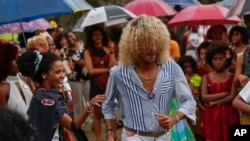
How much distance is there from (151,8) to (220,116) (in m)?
4.11

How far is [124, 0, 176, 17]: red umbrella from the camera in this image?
10922 millimetres

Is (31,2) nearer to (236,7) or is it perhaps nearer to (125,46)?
(125,46)

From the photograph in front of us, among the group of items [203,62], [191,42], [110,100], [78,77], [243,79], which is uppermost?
[110,100]

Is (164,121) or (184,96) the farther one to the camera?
(184,96)

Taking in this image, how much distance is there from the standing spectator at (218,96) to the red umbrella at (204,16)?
2.25m

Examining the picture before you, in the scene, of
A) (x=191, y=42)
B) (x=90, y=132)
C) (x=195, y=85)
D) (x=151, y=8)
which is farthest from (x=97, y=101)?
(x=191, y=42)

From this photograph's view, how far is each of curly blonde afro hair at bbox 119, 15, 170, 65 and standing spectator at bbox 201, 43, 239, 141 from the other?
220 cm

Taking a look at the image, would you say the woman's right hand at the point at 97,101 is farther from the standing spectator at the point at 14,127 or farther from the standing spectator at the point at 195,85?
the standing spectator at the point at 195,85

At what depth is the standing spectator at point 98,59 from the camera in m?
9.24

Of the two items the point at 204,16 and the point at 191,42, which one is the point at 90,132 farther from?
the point at 204,16

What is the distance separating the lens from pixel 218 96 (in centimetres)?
729

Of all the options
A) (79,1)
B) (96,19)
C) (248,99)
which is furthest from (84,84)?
(248,99)

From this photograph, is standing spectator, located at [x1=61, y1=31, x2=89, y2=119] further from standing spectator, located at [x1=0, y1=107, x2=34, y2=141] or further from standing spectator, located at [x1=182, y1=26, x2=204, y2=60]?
standing spectator, located at [x1=0, y1=107, x2=34, y2=141]

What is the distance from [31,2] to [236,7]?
226 centimetres
